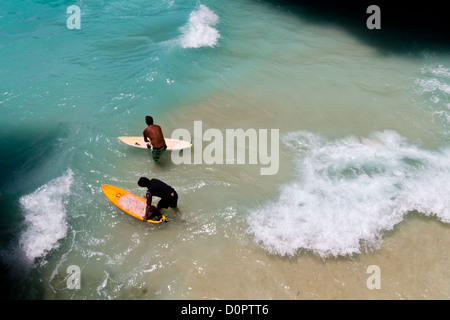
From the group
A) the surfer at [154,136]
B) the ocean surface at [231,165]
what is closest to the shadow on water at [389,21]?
the ocean surface at [231,165]

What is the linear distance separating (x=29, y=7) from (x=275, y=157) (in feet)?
56.2

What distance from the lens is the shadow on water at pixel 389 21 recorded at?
1162 cm

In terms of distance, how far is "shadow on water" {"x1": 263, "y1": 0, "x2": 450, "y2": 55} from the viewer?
1162 centimetres

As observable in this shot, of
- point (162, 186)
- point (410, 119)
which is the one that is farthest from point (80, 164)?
point (410, 119)

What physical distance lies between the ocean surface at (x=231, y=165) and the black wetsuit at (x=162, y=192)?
588mm

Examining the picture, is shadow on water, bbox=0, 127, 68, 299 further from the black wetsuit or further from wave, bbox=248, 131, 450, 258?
wave, bbox=248, 131, 450, 258

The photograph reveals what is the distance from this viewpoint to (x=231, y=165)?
24.4 ft

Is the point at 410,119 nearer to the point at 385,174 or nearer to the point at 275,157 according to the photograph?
the point at 385,174

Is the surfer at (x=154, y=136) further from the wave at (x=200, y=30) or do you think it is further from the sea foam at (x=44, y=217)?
the wave at (x=200, y=30)

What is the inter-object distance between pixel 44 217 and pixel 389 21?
16.2 metres

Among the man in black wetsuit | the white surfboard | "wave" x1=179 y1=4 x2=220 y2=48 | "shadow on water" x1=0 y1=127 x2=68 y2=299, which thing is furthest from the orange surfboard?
"wave" x1=179 y1=4 x2=220 y2=48

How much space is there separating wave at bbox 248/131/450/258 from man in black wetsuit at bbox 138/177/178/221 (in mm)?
1872

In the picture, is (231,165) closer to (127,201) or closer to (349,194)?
(127,201)
